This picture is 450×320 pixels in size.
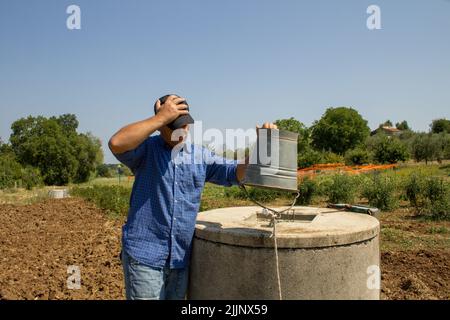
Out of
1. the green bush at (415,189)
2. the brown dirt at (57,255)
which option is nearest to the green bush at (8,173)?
the brown dirt at (57,255)

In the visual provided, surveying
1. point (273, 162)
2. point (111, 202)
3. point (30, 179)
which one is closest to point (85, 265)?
point (273, 162)

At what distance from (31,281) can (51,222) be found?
5504 millimetres

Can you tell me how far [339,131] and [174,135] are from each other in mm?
50827

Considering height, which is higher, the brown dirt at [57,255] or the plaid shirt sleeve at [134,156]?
the plaid shirt sleeve at [134,156]

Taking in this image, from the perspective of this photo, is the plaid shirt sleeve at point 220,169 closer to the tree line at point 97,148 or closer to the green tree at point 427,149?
the tree line at point 97,148

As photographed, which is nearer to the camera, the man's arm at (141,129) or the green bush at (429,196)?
the man's arm at (141,129)

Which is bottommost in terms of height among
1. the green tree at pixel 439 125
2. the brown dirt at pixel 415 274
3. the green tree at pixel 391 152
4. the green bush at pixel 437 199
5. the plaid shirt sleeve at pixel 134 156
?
the brown dirt at pixel 415 274

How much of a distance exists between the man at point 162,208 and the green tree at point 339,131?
4911cm

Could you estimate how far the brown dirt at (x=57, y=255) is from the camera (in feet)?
A: 17.7

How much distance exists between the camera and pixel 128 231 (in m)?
2.36

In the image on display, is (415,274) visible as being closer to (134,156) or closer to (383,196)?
(134,156)

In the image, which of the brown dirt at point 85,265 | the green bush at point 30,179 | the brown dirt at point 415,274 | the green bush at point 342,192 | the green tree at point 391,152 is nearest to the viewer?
the brown dirt at point 415,274

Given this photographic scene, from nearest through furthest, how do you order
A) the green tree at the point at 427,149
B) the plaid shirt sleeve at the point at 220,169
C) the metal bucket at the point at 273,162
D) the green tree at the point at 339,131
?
the metal bucket at the point at 273,162 → the plaid shirt sleeve at the point at 220,169 → the green tree at the point at 427,149 → the green tree at the point at 339,131
